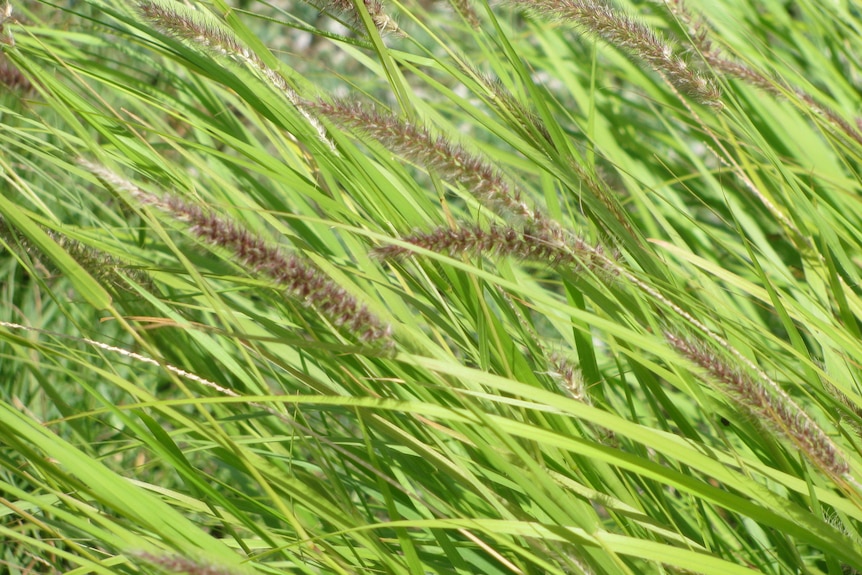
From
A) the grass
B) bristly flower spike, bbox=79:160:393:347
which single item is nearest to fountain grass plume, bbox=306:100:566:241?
the grass

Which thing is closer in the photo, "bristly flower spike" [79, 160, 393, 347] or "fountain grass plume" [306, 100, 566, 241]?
"bristly flower spike" [79, 160, 393, 347]

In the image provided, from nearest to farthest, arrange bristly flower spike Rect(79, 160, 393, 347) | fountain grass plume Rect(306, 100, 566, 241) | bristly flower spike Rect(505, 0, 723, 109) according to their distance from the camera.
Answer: bristly flower spike Rect(79, 160, 393, 347), fountain grass plume Rect(306, 100, 566, 241), bristly flower spike Rect(505, 0, 723, 109)

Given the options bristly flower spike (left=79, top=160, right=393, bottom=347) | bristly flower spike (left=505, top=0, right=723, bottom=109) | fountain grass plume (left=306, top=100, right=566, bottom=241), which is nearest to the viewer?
bristly flower spike (left=79, top=160, right=393, bottom=347)

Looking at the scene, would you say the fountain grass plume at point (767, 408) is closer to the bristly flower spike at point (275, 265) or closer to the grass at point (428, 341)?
the grass at point (428, 341)

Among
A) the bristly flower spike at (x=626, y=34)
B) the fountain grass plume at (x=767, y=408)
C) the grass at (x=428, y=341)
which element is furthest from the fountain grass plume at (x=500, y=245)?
the bristly flower spike at (x=626, y=34)

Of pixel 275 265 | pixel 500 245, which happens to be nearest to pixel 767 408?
pixel 500 245

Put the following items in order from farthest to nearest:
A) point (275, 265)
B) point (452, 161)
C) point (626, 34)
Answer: point (626, 34) → point (452, 161) → point (275, 265)

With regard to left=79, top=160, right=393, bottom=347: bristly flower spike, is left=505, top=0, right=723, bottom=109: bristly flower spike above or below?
above

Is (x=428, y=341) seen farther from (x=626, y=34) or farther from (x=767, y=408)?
(x=626, y=34)

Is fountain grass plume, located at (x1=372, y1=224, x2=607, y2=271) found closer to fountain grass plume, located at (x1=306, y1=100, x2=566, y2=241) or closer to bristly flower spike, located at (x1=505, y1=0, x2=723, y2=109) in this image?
fountain grass plume, located at (x1=306, y1=100, x2=566, y2=241)

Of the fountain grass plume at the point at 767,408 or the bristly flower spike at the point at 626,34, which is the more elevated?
the bristly flower spike at the point at 626,34

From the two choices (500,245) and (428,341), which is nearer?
(500,245)

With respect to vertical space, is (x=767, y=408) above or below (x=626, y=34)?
below

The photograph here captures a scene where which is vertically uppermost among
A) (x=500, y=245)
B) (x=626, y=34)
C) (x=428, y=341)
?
(x=626, y=34)
